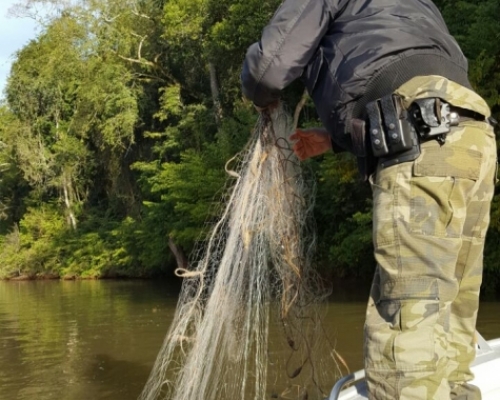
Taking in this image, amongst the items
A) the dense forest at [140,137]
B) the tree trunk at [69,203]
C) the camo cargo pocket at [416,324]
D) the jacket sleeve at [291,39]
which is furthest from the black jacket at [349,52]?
the tree trunk at [69,203]

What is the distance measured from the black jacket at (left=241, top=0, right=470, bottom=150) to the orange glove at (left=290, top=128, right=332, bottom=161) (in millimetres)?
422

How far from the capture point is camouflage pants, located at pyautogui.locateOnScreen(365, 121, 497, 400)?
6.51 feet

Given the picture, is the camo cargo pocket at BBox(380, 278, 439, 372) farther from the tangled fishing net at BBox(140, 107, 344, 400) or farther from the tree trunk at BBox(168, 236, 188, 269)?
the tree trunk at BBox(168, 236, 188, 269)

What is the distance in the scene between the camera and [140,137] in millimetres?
33062

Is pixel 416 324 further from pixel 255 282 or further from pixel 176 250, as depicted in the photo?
pixel 176 250

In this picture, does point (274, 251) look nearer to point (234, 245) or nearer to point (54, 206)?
point (234, 245)

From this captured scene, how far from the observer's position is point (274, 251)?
3139 millimetres

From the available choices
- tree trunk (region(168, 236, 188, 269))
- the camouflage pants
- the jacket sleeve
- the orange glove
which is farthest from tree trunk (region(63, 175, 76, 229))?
the camouflage pants

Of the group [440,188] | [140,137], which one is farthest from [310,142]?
[140,137]

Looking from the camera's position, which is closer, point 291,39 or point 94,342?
point 291,39

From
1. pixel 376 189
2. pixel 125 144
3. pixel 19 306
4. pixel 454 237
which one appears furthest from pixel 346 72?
pixel 125 144

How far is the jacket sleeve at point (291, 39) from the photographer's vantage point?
2.24 meters

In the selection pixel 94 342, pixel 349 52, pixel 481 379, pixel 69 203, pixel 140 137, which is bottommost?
pixel 94 342

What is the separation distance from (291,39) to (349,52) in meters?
0.19
